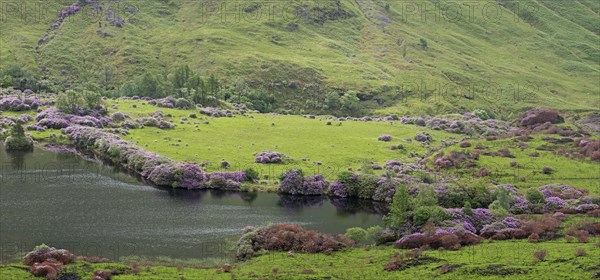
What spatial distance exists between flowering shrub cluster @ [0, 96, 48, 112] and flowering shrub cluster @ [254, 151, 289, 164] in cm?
6709

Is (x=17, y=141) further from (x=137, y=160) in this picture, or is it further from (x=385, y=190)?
→ (x=385, y=190)

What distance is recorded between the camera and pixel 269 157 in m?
135

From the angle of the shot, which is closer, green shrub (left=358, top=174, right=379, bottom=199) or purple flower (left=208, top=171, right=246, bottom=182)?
green shrub (left=358, top=174, right=379, bottom=199)

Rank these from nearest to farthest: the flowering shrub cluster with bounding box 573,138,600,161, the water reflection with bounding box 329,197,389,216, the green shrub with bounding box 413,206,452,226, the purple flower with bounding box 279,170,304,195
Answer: the green shrub with bounding box 413,206,452,226, the water reflection with bounding box 329,197,389,216, the purple flower with bounding box 279,170,304,195, the flowering shrub cluster with bounding box 573,138,600,161

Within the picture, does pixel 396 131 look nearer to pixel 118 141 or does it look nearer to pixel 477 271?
pixel 118 141

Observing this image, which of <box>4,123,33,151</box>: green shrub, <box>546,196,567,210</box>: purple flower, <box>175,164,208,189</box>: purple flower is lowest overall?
<box>546,196,567,210</box>: purple flower

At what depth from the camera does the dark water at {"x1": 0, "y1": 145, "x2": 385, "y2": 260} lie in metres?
86.6

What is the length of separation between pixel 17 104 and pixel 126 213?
270 feet

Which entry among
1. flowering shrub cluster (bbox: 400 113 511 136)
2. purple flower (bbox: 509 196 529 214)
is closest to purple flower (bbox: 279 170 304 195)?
purple flower (bbox: 509 196 529 214)

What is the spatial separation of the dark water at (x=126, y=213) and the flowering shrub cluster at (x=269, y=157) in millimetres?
17031

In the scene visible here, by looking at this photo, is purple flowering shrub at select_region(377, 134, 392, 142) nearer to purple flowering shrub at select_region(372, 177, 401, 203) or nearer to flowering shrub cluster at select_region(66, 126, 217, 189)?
purple flowering shrub at select_region(372, 177, 401, 203)

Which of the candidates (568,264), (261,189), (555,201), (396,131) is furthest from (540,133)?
(568,264)

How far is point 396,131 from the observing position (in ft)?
579

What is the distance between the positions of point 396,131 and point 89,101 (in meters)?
80.3
